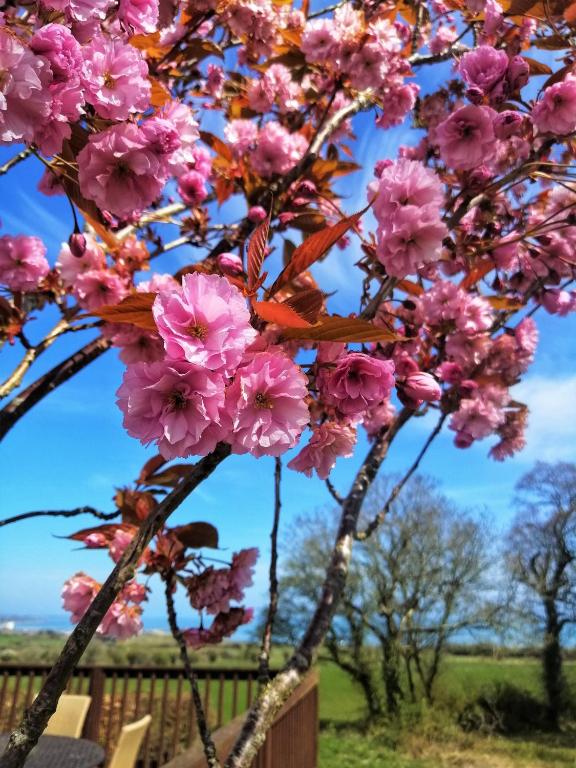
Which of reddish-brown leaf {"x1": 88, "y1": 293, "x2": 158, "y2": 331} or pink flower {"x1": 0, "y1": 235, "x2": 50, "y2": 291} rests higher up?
pink flower {"x1": 0, "y1": 235, "x2": 50, "y2": 291}

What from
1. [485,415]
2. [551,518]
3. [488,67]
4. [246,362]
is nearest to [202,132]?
[488,67]

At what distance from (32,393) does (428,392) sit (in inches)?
36.1

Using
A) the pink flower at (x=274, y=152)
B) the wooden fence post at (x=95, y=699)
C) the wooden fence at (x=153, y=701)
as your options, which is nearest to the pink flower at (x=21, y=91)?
the pink flower at (x=274, y=152)

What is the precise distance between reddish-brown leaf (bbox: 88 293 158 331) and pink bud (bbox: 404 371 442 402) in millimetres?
383

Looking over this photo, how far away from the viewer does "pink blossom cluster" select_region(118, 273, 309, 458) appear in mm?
484

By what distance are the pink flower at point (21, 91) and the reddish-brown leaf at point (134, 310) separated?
20 centimetres

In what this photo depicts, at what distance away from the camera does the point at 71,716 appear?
421 centimetres

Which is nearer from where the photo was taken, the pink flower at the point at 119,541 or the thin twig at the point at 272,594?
the thin twig at the point at 272,594

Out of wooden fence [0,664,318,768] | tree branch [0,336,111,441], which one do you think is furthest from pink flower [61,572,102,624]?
wooden fence [0,664,318,768]

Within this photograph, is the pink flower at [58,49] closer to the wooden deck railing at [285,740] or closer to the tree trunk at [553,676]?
the wooden deck railing at [285,740]

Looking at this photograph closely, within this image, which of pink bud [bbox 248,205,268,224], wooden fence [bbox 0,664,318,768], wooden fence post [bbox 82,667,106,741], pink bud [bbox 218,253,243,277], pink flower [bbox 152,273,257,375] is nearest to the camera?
pink flower [bbox 152,273,257,375]

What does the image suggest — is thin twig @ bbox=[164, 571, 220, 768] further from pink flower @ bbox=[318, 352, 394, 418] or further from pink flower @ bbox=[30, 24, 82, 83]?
pink flower @ bbox=[30, 24, 82, 83]

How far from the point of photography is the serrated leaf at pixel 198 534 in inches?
43.2

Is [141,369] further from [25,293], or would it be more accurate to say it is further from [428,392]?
[25,293]
